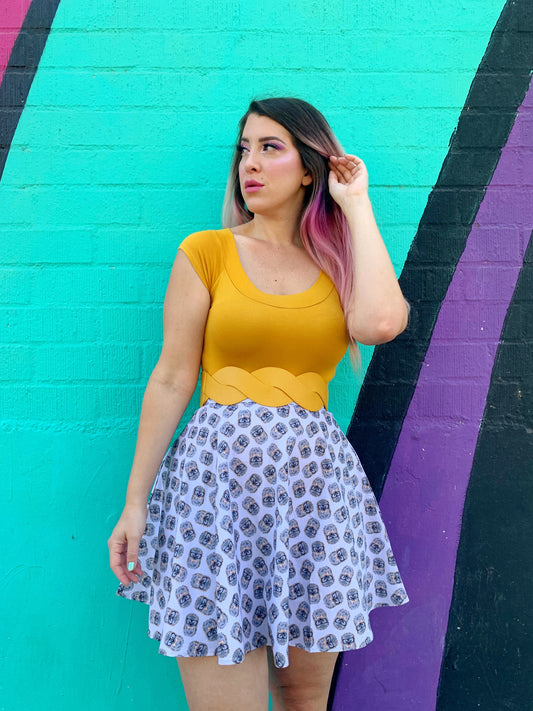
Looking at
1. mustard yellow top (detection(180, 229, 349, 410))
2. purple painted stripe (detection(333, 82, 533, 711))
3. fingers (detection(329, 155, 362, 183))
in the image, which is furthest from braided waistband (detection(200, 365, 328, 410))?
purple painted stripe (detection(333, 82, 533, 711))

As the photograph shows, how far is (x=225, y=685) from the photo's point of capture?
1.60 metres

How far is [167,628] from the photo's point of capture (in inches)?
62.0

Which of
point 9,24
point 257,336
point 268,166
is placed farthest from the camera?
point 9,24

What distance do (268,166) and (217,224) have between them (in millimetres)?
489

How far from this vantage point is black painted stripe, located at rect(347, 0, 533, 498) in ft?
7.68

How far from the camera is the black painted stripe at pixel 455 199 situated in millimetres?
2340

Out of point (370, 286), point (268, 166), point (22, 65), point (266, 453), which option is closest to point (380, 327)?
point (370, 286)

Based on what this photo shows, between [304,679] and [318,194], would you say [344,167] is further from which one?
[304,679]

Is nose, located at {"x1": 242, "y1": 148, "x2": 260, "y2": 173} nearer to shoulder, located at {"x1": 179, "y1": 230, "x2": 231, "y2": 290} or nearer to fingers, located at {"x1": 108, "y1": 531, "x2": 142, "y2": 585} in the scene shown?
shoulder, located at {"x1": 179, "y1": 230, "x2": 231, "y2": 290}

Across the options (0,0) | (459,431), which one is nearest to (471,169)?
(459,431)

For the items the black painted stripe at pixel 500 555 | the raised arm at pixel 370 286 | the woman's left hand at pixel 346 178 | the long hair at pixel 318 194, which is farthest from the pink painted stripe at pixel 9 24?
the black painted stripe at pixel 500 555

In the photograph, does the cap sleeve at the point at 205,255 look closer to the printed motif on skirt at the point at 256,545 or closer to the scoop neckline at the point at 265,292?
the scoop neckline at the point at 265,292

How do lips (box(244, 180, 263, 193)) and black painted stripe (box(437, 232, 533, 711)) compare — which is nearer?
lips (box(244, 180, 263, 193))

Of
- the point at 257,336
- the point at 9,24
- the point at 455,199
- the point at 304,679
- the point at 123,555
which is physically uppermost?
the point at 9,24
